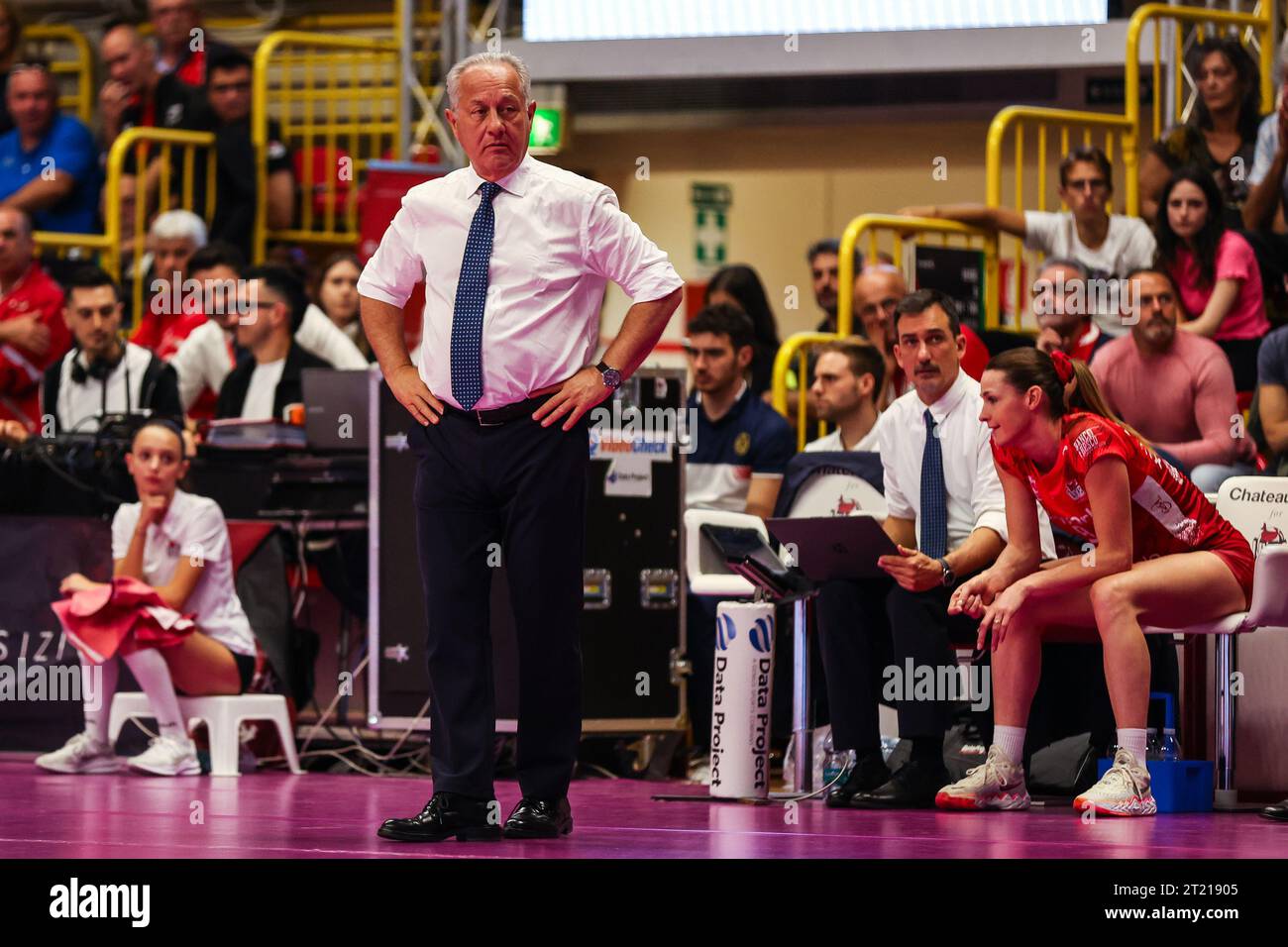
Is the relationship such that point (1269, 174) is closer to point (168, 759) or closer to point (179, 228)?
point (179, 228)

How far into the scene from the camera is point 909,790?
17.2 ft

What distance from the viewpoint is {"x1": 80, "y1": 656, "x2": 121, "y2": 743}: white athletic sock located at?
21.0 feet

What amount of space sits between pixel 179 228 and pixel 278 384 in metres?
1.67

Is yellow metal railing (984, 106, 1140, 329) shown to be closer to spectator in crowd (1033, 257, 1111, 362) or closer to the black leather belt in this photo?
spectator in crowd (1033, 257, 1111, 362)

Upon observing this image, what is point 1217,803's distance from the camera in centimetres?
528

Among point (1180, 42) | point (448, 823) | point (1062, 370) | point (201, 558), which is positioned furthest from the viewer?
point (1180, 42)

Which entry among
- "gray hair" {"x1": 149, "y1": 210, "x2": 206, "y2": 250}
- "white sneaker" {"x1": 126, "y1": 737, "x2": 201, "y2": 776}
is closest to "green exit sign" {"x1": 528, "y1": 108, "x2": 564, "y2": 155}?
"gray hair" {"x1": 149, "y1": 210, "x2": 206, "y2": 250}

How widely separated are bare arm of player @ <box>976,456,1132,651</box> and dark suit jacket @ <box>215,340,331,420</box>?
3.36 metres

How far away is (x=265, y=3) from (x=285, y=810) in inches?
303

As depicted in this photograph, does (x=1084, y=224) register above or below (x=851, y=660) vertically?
above

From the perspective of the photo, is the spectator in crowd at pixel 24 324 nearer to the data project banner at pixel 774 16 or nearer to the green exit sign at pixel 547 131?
the green exit sign at pixel 547 131

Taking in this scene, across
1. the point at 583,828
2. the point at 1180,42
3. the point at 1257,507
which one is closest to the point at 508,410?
the point at 583,828

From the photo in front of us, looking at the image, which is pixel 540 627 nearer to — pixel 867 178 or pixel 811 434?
pixel 811 434
